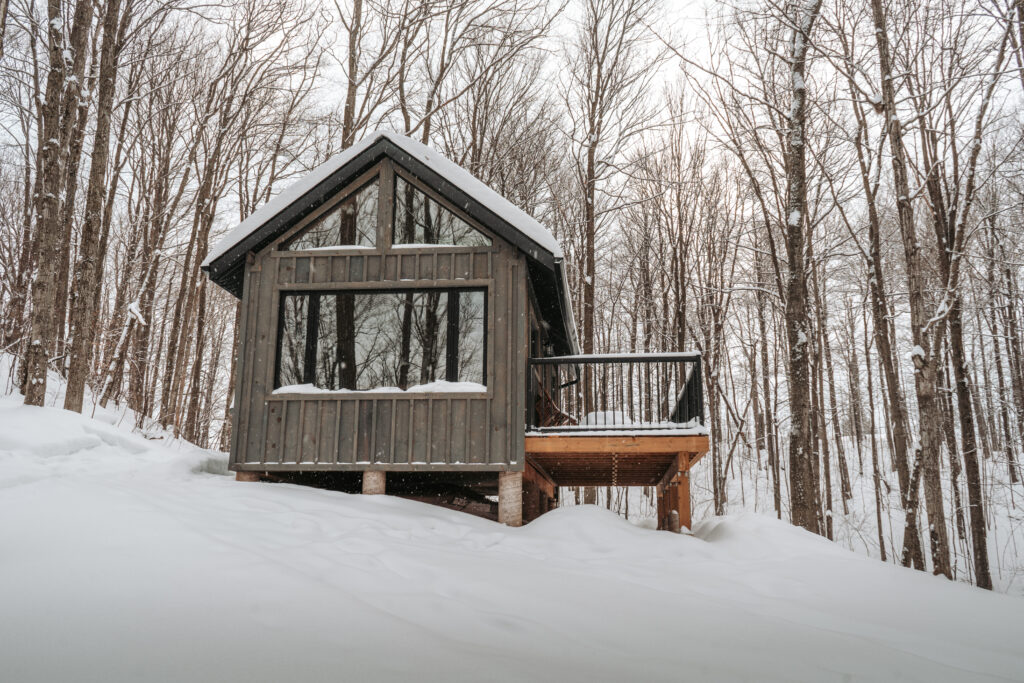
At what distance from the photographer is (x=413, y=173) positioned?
7512mm

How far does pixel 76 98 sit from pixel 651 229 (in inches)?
500

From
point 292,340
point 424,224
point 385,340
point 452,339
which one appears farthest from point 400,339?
point 424,224

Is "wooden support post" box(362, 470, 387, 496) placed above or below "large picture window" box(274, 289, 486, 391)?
below

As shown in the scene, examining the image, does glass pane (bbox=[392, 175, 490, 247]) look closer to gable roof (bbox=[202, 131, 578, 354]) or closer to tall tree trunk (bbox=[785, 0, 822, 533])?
gable roof (bbox=[202, 131, 578, 354])

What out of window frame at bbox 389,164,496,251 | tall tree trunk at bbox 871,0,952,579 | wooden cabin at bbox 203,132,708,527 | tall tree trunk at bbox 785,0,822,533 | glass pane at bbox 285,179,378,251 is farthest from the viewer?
tall tree trunk at bbox 785,0,822,533

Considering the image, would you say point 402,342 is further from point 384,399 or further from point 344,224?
point 344,224

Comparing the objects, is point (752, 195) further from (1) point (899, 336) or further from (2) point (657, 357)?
(1) point (899, 336)

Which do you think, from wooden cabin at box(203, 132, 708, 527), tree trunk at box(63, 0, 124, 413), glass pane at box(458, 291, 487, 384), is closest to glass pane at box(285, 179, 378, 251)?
wooden cabin at box(203, 132, 708, 527)

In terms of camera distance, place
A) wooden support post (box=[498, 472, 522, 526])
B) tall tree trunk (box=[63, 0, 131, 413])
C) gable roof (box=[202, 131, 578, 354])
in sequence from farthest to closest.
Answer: tall tree trunk (box=[63, 0, 131, 413]) → gable roof (box=[202, 131, 578, 354]) → wooden support post (box=[498, 472, 522, 526])

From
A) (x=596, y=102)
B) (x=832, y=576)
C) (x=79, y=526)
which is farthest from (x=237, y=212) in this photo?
(x=832, y=576)

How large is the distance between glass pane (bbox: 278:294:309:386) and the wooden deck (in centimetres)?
306

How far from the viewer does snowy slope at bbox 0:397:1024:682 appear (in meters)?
2.38

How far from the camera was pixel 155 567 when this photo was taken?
3.14 m

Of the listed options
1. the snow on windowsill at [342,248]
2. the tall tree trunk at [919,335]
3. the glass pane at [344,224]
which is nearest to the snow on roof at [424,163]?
the glass pane at [344,224]
